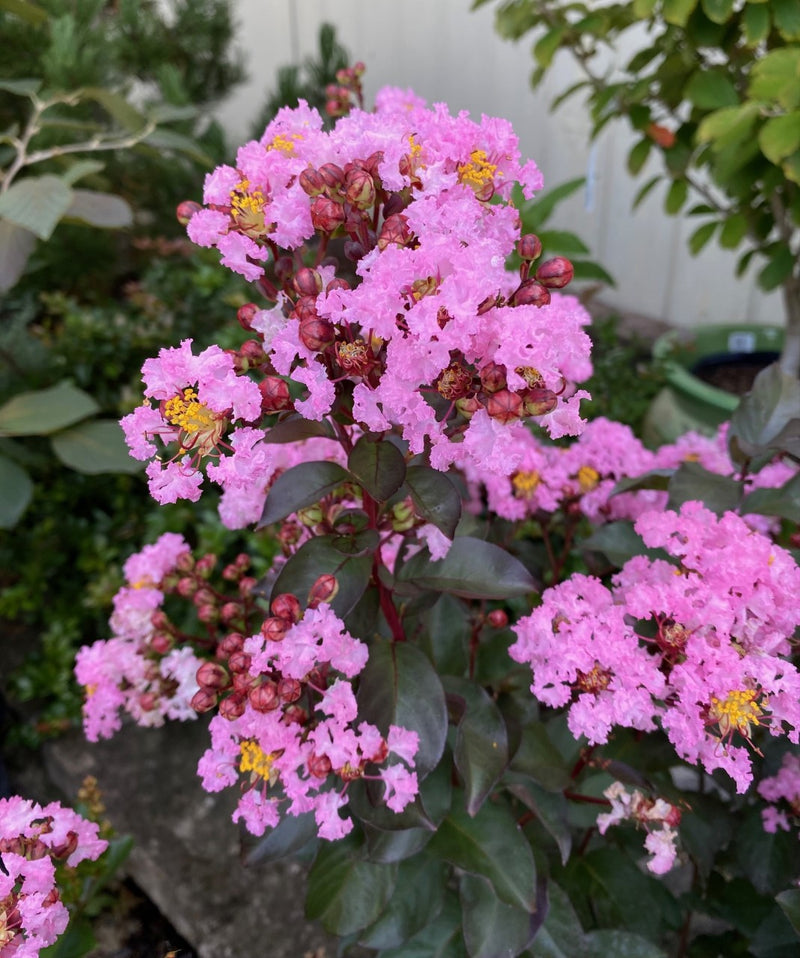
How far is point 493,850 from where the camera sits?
0.80 m

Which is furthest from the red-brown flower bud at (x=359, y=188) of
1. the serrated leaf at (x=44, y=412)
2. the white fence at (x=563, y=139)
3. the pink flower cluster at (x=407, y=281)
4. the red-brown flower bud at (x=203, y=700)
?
the white fence at (x=563, y=139)

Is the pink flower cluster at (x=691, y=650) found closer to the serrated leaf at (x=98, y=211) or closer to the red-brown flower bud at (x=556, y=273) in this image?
the red-brown flower bud at (x=556, y=273)

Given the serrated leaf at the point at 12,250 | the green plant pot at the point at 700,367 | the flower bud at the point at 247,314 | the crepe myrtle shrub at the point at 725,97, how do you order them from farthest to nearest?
1. the green plant pot at the point at 700,367
2. the serrated leaf at the point at 12,250
3. the crepe myrtle shrub at the point at 725,97
4. the flower bud at the point at 247,314

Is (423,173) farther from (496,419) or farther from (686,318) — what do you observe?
(686,318)

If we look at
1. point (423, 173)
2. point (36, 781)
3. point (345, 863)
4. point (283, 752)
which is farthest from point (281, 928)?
point (423, 173)

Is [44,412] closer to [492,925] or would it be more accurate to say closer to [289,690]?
[289,690]

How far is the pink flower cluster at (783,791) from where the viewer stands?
810 millimetres

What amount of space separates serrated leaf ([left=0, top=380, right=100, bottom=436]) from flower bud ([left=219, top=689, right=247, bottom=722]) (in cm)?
99

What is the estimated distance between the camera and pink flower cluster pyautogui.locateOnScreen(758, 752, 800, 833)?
810mm

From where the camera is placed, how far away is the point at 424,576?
0.73 metres

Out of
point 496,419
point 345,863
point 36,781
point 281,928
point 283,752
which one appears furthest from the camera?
point 36,781

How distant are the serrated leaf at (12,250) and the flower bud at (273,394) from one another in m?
0.97

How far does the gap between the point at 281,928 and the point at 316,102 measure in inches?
112

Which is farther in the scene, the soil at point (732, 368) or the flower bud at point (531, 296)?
the soil at point (732, 368)
